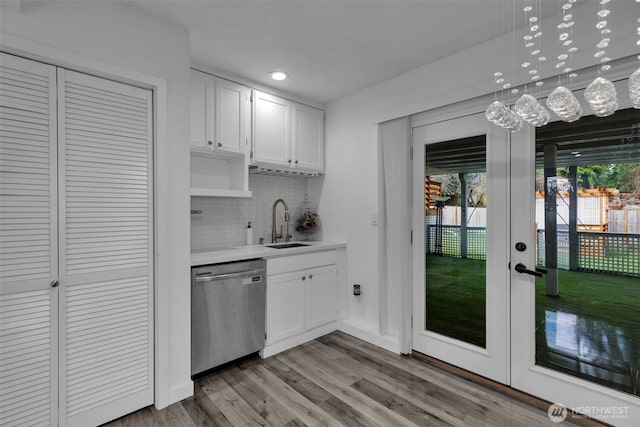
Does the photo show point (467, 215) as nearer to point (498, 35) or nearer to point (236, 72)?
point (498, 35)

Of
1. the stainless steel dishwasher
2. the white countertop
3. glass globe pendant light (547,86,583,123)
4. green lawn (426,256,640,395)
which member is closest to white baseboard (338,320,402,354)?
green lawn (426,256,640,395)

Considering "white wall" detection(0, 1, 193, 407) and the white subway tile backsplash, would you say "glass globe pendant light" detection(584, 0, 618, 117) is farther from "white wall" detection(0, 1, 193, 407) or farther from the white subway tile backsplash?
the white subway tile backsplash

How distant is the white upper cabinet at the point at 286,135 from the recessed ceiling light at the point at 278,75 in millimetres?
251

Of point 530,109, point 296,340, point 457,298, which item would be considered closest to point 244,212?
point 296,340

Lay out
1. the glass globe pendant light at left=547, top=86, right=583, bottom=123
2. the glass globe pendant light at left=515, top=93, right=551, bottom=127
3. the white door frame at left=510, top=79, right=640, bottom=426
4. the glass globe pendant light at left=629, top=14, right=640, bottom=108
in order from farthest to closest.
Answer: the white door frame at left=510, top=79, right=640, bottom=426 < the glass globe pendant light at left=515, top=93, right=551, bottom=127 < the glass globe pendant light at left=547, top=86, right=583, bottom=123 < the glass globe pendant light at left=629, top=14, right=640, bottom=108

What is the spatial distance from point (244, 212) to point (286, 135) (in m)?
0.96

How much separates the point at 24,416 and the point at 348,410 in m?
1.88

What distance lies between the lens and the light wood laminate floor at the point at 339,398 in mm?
2004

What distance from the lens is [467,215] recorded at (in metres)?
2.63

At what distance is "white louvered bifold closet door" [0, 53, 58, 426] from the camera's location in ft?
5.46

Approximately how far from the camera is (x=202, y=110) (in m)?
2.71

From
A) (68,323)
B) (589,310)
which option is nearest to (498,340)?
(589,310)
